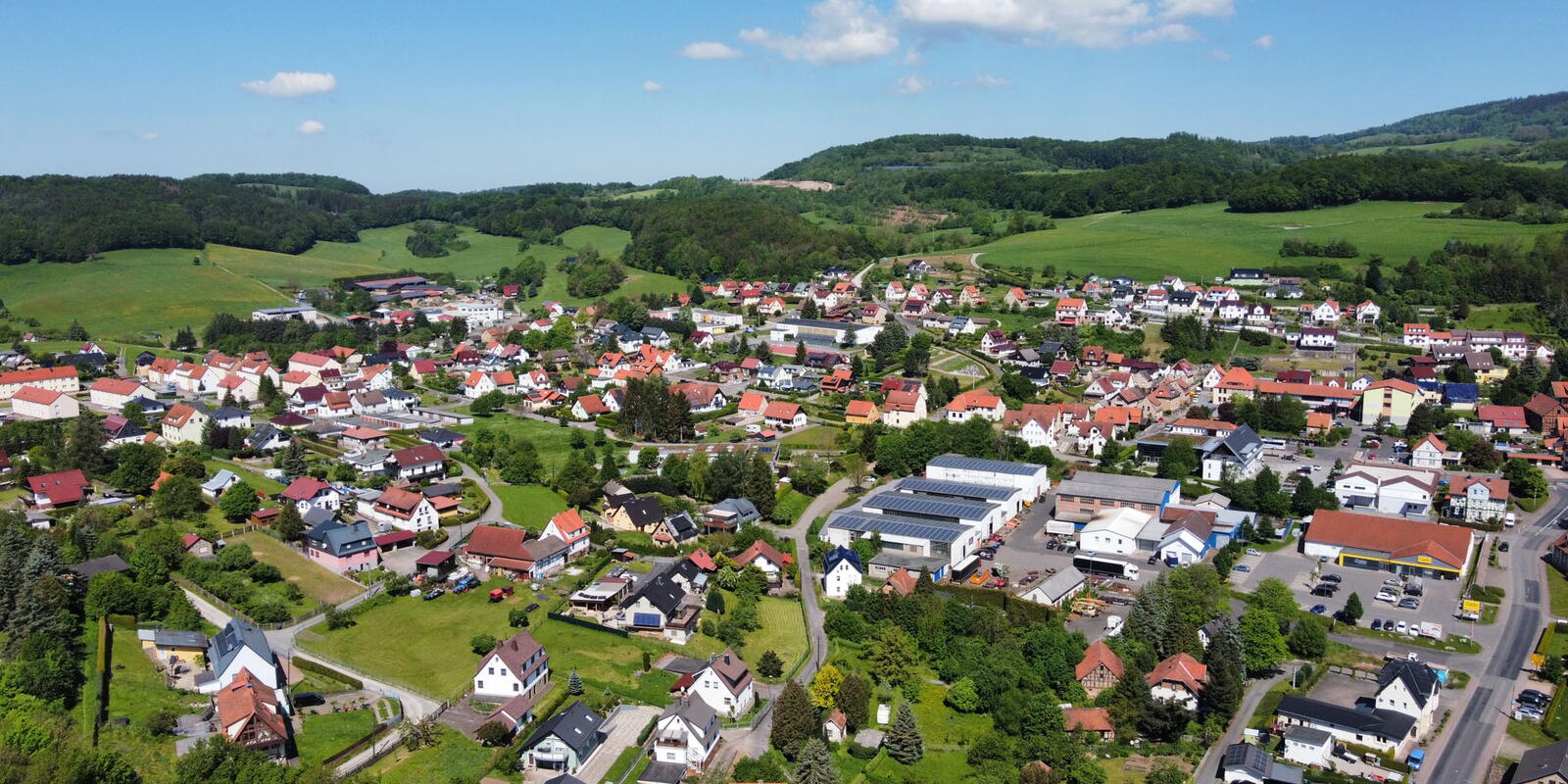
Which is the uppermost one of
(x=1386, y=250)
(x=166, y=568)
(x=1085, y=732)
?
→ (x=1386, y=250)

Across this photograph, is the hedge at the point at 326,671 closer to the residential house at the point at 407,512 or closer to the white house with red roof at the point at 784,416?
the residential house at the point at 407,512

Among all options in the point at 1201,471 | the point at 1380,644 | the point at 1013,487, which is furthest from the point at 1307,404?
the point at 1380,644

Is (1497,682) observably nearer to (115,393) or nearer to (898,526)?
(898,526)

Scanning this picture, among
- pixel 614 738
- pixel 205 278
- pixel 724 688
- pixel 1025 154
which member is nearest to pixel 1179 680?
pixel 724 688

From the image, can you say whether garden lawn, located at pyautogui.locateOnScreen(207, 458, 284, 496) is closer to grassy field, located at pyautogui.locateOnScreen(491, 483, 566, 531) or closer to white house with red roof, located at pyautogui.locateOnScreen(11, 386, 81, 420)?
grassy field, located at pyautogui.locateOnScreen(491, 483, 566, 531)

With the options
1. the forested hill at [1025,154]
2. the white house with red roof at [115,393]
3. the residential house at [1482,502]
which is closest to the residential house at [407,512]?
the white house with red roof at [115,393]

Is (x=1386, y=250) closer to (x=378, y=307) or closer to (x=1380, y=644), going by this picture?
(x=1380, y=644)
